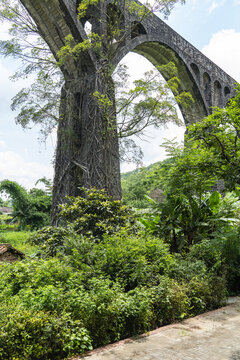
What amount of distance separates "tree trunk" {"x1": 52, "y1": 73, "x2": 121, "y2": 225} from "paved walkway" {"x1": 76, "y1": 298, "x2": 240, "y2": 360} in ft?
16.4

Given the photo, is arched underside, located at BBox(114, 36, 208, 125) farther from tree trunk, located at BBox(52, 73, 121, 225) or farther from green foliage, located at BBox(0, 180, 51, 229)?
green foliage, located at BBox(0, 180, 51, 229)

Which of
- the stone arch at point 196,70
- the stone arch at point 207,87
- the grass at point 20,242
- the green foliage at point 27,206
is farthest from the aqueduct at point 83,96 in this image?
the green foliage at point 27,206

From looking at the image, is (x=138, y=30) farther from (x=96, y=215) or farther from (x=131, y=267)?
(x=131, y=267)

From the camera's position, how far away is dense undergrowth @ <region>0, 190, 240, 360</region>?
8.65 ft

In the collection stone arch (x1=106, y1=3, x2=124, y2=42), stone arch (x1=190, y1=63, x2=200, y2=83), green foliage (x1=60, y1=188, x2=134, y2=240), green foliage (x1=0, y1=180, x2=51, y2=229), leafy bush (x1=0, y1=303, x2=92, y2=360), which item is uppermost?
stone arch (x1=190, y1=63, x2=200, y2=83)

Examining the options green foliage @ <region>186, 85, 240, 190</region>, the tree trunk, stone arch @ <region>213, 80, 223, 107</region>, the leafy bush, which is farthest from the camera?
stone arch @ <region>213, 80, 223, 107</region>

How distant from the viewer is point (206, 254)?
5.57 meters

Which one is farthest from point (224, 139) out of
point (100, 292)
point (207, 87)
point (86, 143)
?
point (207, 87)

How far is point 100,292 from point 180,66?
13.2m

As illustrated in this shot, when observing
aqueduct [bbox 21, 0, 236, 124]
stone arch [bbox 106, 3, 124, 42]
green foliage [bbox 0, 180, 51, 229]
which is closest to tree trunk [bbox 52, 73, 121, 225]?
aqueduct [bbox 21, 0, 236, 124]

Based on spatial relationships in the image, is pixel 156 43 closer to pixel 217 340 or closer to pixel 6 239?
pixel 6 239

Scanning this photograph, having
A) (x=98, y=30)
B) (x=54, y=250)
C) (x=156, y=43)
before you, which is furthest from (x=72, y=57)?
(x=54, y=250)

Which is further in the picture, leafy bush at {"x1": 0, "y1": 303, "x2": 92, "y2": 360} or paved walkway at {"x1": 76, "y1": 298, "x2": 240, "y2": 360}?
paved walkway at {"x1": 76, "y1": 298, "x2": 240, "y2": 360}

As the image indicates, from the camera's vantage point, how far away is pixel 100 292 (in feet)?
10.5
